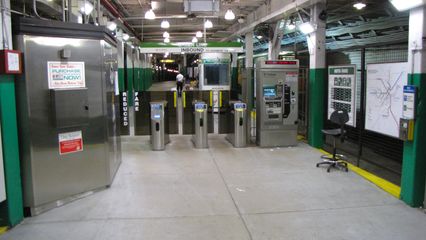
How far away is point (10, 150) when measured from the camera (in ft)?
12.8

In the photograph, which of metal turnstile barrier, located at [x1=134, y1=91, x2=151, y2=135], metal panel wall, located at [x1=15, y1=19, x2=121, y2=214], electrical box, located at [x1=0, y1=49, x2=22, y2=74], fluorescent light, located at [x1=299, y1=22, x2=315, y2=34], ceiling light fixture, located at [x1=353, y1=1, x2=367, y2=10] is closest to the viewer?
electrical box, located at [x1=0, y1=49, x2=22, y2=74]

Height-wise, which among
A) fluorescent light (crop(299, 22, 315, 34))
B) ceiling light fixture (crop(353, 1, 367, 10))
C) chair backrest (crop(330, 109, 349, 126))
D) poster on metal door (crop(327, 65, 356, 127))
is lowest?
chair backrest (crop(330, 109, 349, 126))

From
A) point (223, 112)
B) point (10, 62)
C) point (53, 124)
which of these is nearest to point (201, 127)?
point (223, 112)

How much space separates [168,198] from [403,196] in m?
3.01

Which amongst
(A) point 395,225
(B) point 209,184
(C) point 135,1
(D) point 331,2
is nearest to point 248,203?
(B) point 209,184

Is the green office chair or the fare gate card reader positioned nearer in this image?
the fare gate card reader

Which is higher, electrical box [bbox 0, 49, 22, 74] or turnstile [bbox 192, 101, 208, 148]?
electrical box [bbox 0, 49, 22, 74]

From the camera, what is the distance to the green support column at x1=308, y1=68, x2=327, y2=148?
25.2 feet

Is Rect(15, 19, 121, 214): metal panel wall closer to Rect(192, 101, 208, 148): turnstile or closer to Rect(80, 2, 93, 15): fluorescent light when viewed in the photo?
Rect(80, 2, 93, 15): fluorescent light

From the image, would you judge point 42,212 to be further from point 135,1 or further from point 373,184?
point 135,1

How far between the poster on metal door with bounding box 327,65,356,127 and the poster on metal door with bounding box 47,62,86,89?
14.4 ft

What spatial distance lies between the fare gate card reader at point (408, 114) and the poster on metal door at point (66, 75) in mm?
4066

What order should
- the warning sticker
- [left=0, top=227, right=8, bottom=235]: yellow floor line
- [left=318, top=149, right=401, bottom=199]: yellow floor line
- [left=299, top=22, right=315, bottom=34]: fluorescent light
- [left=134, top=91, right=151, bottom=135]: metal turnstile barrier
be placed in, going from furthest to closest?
[left=134, top=91, right=151, bottom=135]: metal turnstile barrier → [left=299, top=22, right=315, bottom=34]: fluorescent light → [left=318, top=149, right=401, bottom=199]: yellow floor line → the warning sticker → [left=0, top=227, right=8, bottom=235]: yellow floor line

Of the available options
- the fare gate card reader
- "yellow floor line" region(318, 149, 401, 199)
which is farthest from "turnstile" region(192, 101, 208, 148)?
the fare gate card reader
